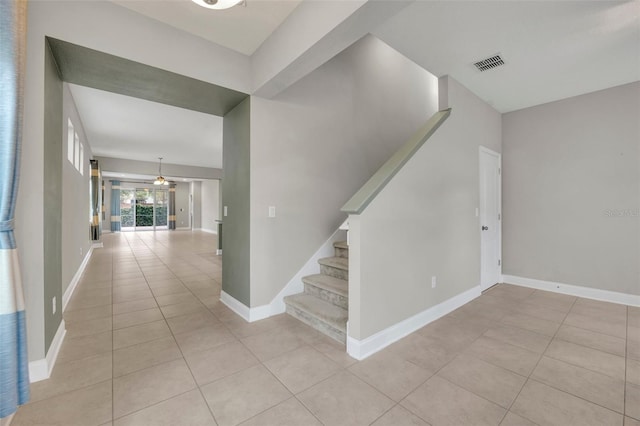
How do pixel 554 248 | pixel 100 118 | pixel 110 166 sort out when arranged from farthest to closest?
pixel 110 166, pixel 100 118, pixel 554 248

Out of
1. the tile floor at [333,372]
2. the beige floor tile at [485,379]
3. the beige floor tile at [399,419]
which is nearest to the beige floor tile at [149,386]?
the tile floor at [333,372]

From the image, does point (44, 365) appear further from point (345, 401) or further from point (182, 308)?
point (345, 401)

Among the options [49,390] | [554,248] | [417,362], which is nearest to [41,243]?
[49,390]

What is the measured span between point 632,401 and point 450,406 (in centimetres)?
119

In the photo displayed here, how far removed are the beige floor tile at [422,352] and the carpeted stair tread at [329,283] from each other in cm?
67

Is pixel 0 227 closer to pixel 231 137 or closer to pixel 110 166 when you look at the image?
pixel 231 137

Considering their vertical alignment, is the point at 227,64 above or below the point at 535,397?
above

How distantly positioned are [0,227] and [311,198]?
2.56m

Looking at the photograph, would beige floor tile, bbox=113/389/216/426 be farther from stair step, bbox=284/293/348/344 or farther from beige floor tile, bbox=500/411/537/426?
beige floor tile, bbox=500/411/537/426

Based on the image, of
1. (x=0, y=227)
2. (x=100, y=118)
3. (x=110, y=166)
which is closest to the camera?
(x=0, y=227)

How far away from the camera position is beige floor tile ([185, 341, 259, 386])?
2.00m

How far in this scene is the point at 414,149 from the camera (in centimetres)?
271

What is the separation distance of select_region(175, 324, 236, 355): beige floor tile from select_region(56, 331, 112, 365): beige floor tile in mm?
596

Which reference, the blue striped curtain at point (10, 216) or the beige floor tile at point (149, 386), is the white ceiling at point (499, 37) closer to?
the blue striped curtain at point (10, 216)
